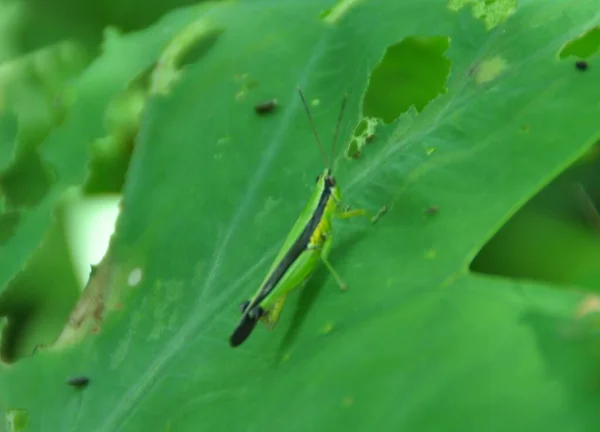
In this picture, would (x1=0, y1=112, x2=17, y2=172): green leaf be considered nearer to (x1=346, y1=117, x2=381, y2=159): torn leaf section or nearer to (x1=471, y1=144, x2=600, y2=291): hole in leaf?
(x1=346, y1=117, x2=381, y2=159): torn leaf section

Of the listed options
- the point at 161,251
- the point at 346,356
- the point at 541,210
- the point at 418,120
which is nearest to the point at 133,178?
the point at 161,251

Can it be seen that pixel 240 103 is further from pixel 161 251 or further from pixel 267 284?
pixel 267 284

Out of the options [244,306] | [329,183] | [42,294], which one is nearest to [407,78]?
[329,183]

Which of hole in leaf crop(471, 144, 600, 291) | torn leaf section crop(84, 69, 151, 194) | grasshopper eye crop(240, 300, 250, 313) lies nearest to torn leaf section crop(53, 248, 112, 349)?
torn leaf section crop(84, 69, 151, 194)

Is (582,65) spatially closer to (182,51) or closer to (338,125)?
(338,125)

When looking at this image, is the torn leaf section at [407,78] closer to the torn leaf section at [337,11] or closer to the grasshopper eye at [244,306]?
the torn leaf section at [337,11]

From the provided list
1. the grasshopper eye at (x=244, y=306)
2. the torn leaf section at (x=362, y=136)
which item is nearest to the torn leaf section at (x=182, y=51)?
the torn leaf section at (x=362, y=136)
